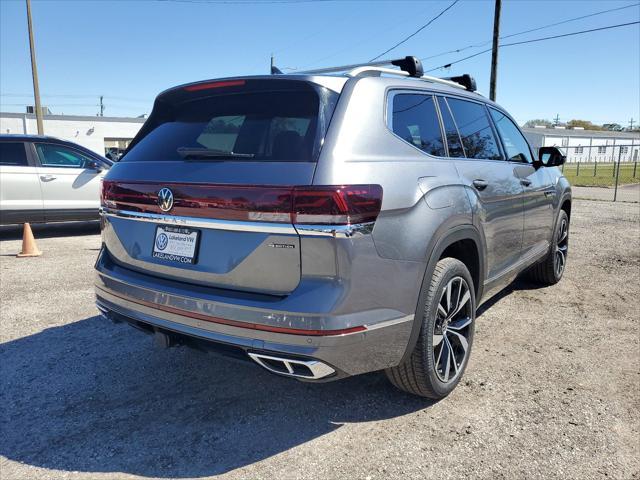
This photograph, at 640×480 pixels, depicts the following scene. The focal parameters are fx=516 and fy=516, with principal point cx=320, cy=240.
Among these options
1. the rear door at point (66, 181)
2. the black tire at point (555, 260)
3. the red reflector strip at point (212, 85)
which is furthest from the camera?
the rear door at point (66, 181)

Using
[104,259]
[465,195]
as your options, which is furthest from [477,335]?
[104,259]

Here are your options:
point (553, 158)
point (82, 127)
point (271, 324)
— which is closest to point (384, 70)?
point (271, 324)

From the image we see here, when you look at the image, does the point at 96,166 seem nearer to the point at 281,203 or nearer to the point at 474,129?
the point at 474,129

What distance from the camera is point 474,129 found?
12.7 ft

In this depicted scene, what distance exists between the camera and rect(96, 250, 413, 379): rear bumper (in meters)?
2.33

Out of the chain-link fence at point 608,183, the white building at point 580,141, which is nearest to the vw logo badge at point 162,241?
the chain-link fence at point 608,183

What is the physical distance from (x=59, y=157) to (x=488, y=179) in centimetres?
779

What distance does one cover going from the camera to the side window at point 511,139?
4.41 m

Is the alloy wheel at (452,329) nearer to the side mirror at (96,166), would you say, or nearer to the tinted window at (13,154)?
the side mirror at (96,166)

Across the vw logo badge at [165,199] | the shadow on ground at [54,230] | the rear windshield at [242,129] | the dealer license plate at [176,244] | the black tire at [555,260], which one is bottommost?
the shadow on ground at [54,230]

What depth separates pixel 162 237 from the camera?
2.78m

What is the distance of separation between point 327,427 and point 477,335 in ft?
6.28

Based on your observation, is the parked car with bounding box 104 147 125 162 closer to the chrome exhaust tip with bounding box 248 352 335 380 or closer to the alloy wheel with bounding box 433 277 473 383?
the chrome exhaust tip with bounding box 248 352 335 380

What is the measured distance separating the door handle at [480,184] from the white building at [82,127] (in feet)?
144
